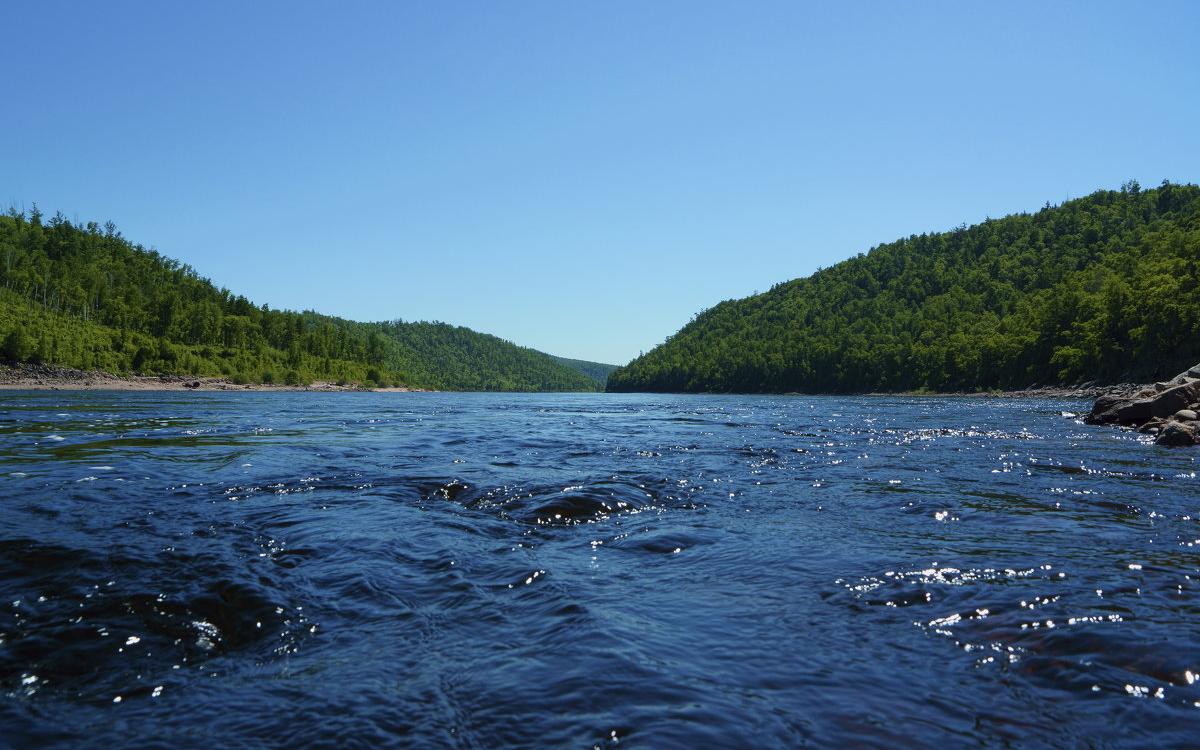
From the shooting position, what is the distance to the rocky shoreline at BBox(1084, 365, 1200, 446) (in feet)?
75.7

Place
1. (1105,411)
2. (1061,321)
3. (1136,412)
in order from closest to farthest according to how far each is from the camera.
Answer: (1136,412)
(1105,411)
(1061,321)

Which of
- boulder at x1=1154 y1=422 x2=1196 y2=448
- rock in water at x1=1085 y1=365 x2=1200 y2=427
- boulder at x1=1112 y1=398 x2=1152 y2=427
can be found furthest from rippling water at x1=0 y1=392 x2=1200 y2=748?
boulder at x1=1112 y1=398 x2=1152 y2=427

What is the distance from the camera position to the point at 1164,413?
98.3ft

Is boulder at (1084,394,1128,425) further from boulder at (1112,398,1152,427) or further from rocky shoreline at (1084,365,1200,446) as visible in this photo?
boulder at (1112,398,1152,427)

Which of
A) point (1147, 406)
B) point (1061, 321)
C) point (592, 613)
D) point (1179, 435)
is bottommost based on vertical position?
point (592, 613)

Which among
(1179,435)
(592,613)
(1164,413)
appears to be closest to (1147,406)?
(1164,413)

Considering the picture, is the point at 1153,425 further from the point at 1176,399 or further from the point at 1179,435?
the point at 1179,435

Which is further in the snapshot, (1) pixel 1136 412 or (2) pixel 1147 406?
(1) pixel 1136 412

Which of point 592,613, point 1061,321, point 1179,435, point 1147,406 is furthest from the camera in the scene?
point 1061,321

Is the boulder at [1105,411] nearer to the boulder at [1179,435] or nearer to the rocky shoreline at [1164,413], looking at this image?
the rocky shoreline at [1164,413]

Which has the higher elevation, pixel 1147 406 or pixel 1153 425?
pixel 1147 406

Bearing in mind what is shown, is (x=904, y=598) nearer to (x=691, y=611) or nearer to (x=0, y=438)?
(x=691, y=611)

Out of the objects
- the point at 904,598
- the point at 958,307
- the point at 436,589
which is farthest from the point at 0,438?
the point at 958,307

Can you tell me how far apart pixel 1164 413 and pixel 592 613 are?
35.2 m
